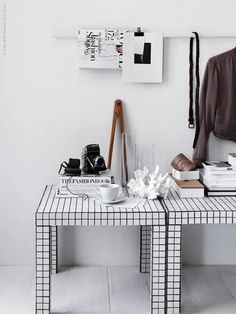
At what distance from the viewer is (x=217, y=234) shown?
11.7 ft

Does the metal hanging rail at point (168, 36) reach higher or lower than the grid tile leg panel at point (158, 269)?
higher

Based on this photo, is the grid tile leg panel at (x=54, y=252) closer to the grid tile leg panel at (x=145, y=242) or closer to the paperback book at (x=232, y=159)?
the grid tile leg panel at (x=145, y=242)

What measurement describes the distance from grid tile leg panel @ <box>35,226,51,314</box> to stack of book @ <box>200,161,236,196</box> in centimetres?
90

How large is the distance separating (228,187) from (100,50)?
3.34ft

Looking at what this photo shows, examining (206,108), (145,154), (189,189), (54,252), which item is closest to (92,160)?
(145,154)

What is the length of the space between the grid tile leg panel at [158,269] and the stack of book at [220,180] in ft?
1.54

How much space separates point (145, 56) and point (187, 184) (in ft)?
2.52

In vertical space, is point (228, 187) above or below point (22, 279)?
above

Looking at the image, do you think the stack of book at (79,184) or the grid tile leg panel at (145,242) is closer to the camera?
the stack of book at (79,184)

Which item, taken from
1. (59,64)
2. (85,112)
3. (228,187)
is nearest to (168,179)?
(228,187)

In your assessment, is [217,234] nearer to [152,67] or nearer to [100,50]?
[152,67]

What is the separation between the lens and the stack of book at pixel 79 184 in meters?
3.07

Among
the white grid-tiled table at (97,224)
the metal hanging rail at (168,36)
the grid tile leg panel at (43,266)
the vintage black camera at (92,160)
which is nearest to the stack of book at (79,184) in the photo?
the vintage black camera at (92,160)

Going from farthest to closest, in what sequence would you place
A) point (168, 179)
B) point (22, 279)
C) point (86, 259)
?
1. point (86, 259)
2. point (22, 279)
3. point (168, 179)
